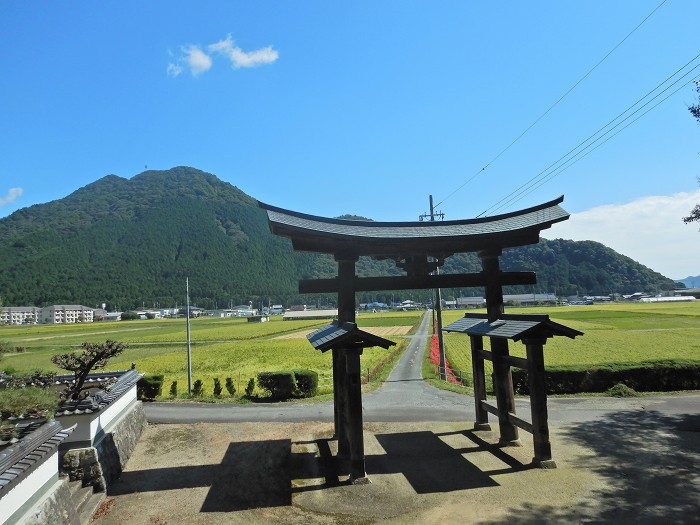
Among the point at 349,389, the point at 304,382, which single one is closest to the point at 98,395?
the point at 349,389

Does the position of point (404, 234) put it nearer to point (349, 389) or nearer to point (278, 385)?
point (349, 389)

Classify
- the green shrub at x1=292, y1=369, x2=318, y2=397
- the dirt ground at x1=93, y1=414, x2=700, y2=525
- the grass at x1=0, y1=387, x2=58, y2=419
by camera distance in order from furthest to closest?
the green shrub at x1=292, y1=369, x2=318, y2=397 → the dirt ground at x1=93, y1=414, x2=700, y2=525 → the grass at x1=0, y1=387, x2=58, y2=419

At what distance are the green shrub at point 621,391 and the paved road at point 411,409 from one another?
1.60ft

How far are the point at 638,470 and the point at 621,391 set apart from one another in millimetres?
8355

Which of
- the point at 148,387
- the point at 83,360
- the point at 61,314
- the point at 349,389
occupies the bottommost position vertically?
the point at 148,387

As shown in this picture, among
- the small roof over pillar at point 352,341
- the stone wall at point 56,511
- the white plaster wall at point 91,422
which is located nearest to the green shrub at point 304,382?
the white plaster wall at point 91,422

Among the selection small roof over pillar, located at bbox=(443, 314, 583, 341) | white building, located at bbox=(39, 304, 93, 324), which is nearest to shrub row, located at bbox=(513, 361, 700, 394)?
small roof over pillar, located at bbox=(443, 314, 583, 341)

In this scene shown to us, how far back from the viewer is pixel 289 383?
1792cm

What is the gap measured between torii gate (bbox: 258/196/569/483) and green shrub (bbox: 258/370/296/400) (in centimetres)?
767

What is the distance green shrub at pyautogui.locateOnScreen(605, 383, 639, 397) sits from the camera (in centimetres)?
1550

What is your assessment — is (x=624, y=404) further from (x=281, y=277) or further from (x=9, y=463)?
(x=281, y=277)

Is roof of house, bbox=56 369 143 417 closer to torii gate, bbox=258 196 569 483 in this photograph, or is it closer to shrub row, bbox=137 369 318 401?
shrub row, bbox=137 369 318 401

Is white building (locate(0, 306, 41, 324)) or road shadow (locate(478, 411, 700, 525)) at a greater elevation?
white building (locate(0, 306, 41, 324))

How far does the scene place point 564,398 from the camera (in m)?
15.5
